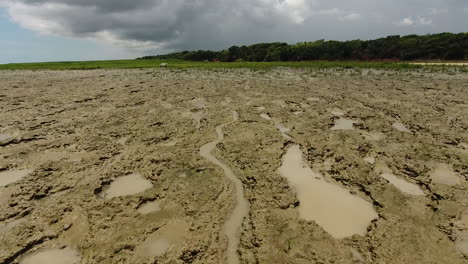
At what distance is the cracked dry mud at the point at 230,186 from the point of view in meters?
3.14

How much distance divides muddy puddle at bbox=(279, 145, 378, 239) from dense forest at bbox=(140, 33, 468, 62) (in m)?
36.3

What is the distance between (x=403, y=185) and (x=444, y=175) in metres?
0.88

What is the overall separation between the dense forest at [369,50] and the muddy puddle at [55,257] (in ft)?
130

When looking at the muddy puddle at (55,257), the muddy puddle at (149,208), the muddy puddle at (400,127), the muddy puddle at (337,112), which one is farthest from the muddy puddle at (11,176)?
the muddy puddle at (400,127)

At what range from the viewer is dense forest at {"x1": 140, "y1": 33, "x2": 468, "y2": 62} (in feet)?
108

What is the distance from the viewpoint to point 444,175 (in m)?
4.70

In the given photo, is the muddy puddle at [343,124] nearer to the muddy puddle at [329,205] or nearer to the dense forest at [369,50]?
the muddy puddle at [329,205]

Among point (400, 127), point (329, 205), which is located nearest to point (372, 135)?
A: point (400, 127)

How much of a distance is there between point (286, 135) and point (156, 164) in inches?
126

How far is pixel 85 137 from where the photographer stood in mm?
6809

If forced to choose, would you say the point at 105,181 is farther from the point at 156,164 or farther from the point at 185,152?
the point at 185,152

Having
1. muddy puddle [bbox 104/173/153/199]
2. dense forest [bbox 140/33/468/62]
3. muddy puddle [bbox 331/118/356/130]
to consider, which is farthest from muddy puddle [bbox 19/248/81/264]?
dense forest [bbox 140/33/468/62]

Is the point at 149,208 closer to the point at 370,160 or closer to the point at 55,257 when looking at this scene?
the point at 55,257

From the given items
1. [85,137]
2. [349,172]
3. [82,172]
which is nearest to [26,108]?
[85,137]
